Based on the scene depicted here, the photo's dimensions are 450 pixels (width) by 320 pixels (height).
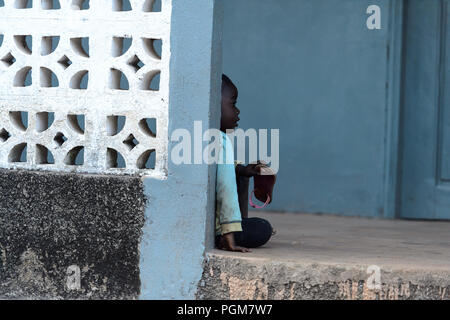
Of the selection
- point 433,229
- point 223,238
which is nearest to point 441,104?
point 433,229

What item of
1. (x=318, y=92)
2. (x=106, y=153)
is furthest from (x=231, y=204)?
(x=318, y=92)

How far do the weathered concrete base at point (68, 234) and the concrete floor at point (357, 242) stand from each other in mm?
490

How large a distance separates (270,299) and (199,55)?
1226 millimetres

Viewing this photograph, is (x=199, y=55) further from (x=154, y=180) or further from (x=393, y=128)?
(x=393, y=128)

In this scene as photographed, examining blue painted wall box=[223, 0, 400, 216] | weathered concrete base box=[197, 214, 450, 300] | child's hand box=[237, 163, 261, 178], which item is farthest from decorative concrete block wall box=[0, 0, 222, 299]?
blue painted wall box=[223, 0, 400, 216]

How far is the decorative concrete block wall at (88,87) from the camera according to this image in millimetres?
3742

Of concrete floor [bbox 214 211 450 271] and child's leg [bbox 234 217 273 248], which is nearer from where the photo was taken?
concrete floor [bbox 214 211 450 271]

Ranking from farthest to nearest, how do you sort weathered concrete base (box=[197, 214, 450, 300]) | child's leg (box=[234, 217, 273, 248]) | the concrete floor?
child's leg (box=[234, 217, 273, 248]) < the concrete floor < weathered concrete base (box=[197, 214, 450, 300])

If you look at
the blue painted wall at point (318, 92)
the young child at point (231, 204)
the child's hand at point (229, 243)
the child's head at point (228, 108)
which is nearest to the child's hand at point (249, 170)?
the young child at point (231, 204)

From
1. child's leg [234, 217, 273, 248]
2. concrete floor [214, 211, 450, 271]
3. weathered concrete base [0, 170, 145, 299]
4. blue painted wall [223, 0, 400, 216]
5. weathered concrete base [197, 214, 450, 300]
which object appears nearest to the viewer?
weathered concrete base [197, 214, 450, 300]

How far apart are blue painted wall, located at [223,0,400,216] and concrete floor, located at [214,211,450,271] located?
0.26 meters

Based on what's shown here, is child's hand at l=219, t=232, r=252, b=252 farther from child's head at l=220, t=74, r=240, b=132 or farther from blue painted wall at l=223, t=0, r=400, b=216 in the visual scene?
blue painted wall at l=223, t=0, r=400, b=216

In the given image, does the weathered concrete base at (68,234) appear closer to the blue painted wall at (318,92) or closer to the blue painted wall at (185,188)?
the blue painted wall at (185,188)

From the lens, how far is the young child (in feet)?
12.3
